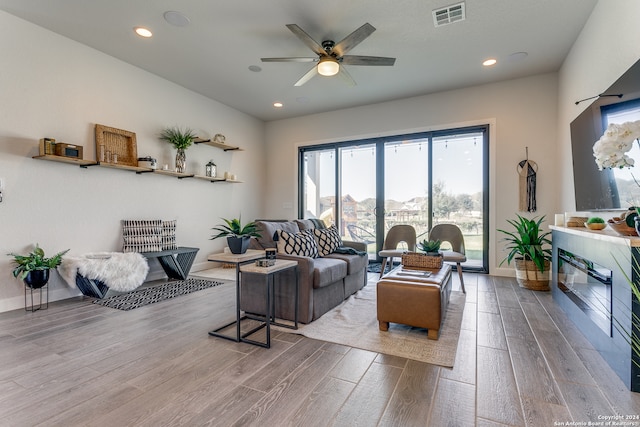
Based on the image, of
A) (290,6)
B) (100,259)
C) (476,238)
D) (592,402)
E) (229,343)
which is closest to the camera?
(592,402)

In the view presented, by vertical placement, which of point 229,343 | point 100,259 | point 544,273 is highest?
point 100,259

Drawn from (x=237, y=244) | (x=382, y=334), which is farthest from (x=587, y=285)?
(x=237, y=244)

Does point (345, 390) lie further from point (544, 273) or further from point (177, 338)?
point (544, 273)

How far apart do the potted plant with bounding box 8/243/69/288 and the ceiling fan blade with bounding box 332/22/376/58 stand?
3.76 metres

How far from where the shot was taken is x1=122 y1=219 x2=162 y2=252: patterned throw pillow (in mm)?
4145

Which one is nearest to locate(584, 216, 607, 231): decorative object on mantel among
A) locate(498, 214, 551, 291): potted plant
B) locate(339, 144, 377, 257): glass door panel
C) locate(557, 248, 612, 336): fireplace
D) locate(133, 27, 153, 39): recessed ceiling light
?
locate(557, 248, 612, 336): fireplace

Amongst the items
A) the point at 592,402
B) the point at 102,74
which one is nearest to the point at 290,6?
the point at 102,74

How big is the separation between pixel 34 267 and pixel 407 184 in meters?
5.25

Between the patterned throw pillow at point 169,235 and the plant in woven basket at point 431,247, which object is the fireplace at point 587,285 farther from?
the patterned throw pillow at point 169,235

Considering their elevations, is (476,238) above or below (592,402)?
above

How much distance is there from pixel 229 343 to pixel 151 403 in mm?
785

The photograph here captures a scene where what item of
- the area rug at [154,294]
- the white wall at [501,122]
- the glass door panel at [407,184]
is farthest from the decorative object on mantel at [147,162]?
the glass door panel at [407,184]

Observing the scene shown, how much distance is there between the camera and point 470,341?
237 cm

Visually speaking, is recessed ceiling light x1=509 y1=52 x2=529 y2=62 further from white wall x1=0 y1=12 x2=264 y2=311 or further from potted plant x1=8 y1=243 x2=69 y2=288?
potted plant x1=8 y1=243 x2=69 y2=288
